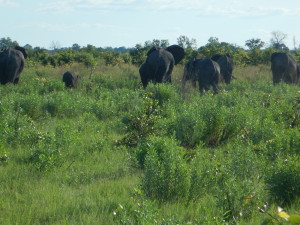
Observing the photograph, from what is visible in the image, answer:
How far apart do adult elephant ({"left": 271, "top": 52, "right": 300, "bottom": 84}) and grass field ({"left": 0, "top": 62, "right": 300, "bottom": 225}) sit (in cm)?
932

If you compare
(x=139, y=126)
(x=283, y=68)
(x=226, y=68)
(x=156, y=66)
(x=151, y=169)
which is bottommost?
(x=226, y=68)

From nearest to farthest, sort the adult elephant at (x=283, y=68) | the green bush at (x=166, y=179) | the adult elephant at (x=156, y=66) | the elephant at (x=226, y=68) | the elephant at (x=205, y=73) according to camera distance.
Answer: the green bush at (x=166, y=179), the elephant at (x=205, y=73), the adult elephant at (x=156, y=66), the adult elephant at (x=283, y=68), the elephant at (x=226, y=68)

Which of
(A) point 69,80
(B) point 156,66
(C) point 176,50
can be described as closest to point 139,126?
(B) point 156,66

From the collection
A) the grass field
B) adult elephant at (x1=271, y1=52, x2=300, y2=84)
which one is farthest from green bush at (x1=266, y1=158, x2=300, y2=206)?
adult elephant at (x1=271, y1=52, x2=300, y2=84)

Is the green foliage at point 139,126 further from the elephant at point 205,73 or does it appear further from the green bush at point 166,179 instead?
the elephant at point 205,73

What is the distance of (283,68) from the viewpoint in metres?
20.1

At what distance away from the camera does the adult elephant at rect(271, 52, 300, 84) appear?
66.0 ft

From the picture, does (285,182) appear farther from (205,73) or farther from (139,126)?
(205,73)

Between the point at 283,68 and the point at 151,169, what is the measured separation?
50.7 ft

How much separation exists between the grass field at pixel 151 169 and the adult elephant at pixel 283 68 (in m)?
9.32

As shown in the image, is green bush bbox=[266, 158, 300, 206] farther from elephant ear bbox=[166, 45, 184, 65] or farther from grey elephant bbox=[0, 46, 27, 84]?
elephant ear bbox=[166, 45, 184, 65]

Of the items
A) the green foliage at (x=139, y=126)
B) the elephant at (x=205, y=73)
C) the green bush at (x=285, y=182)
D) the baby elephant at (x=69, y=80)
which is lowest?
the baby elephant at (x=69, y=80)

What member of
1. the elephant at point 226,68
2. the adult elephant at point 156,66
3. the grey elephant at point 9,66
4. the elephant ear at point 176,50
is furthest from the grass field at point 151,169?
the elephant at point 226,68

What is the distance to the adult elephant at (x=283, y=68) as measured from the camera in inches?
792
